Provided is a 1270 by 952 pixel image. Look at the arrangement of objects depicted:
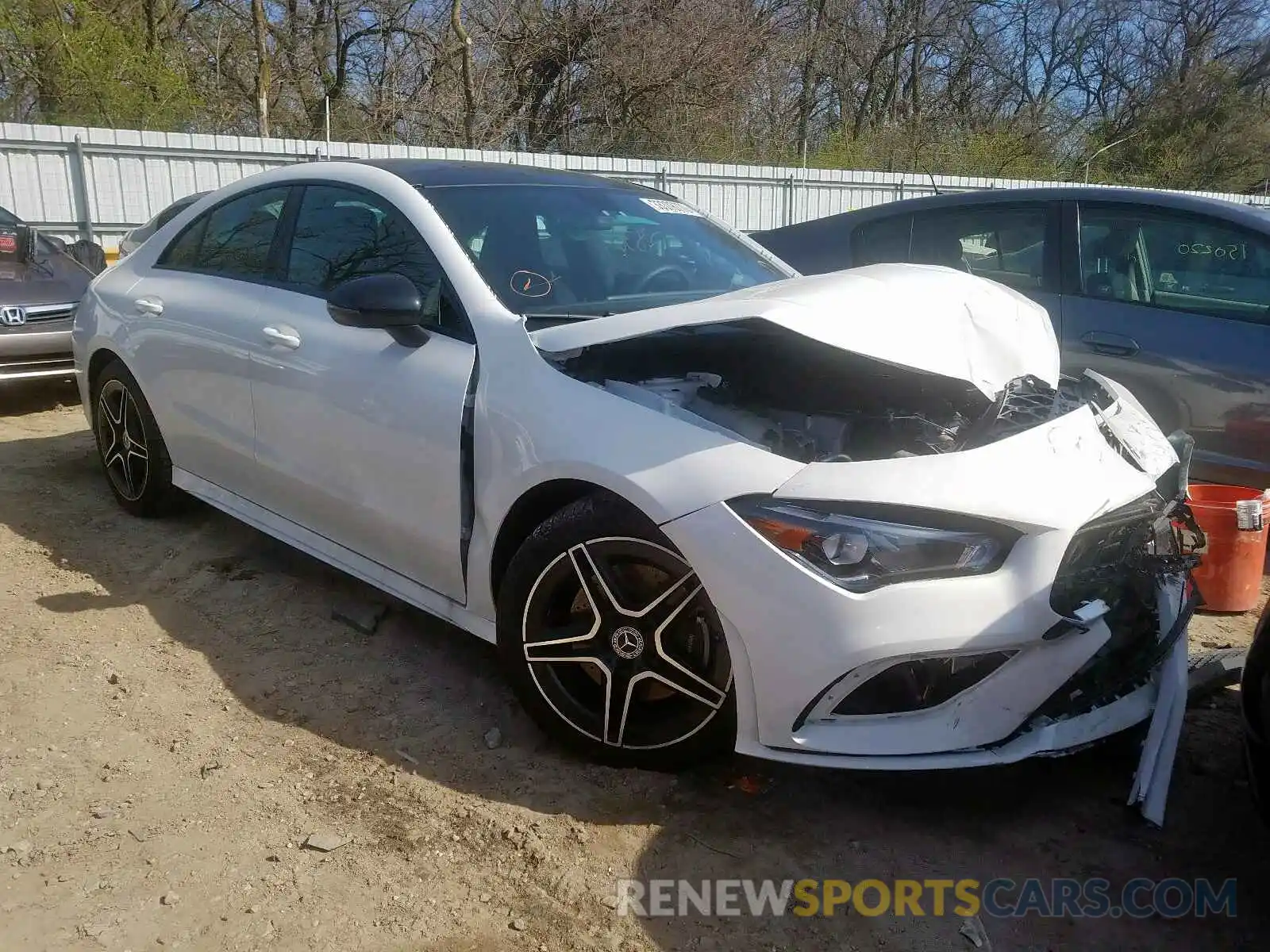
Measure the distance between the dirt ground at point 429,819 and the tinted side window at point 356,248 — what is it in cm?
119

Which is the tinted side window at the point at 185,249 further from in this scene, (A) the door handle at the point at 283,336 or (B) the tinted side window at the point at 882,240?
(B) the tinted side window at the point at 882,240

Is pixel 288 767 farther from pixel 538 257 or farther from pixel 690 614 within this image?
pixel 538 257

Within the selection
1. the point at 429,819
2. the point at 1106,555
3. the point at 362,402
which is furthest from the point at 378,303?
the point at 1106,555

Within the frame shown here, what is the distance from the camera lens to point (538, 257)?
10.7ft

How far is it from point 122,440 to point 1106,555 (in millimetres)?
4067

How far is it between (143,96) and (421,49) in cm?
583

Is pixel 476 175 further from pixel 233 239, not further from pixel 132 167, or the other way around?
pixel 132 167

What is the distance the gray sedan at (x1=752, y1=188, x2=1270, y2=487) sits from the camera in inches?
172

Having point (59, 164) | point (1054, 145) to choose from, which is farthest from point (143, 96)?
point (1054, 145)

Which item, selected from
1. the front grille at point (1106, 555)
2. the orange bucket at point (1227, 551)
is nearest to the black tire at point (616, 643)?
the front grille at point (1106, 555)

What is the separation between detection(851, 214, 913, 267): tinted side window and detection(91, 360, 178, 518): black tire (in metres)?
3.59

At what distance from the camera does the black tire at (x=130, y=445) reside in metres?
4.46

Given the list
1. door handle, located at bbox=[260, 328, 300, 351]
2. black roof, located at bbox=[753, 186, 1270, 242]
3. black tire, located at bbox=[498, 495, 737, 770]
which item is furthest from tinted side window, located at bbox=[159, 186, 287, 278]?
black roof, located at bbox=[753, 186, 1270, 242]

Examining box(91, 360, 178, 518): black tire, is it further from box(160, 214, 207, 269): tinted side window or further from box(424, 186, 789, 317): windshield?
box(424, 186, 789, 317): windshield
